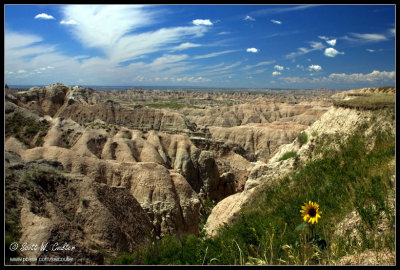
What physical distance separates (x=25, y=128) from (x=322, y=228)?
37.6 metres

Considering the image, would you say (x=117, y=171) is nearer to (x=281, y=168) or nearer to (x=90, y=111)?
(x=281, y=168)

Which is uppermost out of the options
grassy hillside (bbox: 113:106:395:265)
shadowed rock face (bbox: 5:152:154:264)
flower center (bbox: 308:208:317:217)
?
flower center (bbox: 308:208:317:217)

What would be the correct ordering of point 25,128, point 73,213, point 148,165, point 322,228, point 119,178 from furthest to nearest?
1. point 25,128
2. point 148,165
3. point 119,178
4. point 73,213
5. point 322,228

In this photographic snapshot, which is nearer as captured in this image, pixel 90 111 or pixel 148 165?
pixel 148 165

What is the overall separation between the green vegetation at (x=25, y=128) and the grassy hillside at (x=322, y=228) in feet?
98.1

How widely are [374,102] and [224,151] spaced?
31.3 m

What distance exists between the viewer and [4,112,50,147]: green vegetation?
3354 cm

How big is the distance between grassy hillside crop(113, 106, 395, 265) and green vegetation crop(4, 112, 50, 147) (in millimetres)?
29898

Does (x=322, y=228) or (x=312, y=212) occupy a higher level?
(x=312, y=212)

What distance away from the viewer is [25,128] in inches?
1400

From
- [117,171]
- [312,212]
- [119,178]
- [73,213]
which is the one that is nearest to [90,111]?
[117,171]

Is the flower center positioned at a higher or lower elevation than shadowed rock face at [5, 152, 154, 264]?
higher

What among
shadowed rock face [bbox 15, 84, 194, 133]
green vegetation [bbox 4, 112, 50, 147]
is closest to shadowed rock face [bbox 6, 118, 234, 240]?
green vegetation [bbox 4, 112, 50, 147]

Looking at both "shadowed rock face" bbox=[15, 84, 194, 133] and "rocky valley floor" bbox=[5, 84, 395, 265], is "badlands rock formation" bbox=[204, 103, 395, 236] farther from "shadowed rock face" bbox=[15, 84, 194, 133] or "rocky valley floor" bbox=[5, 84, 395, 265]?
"shadowed rock face" bbox=[15, 84, 194, 133]
